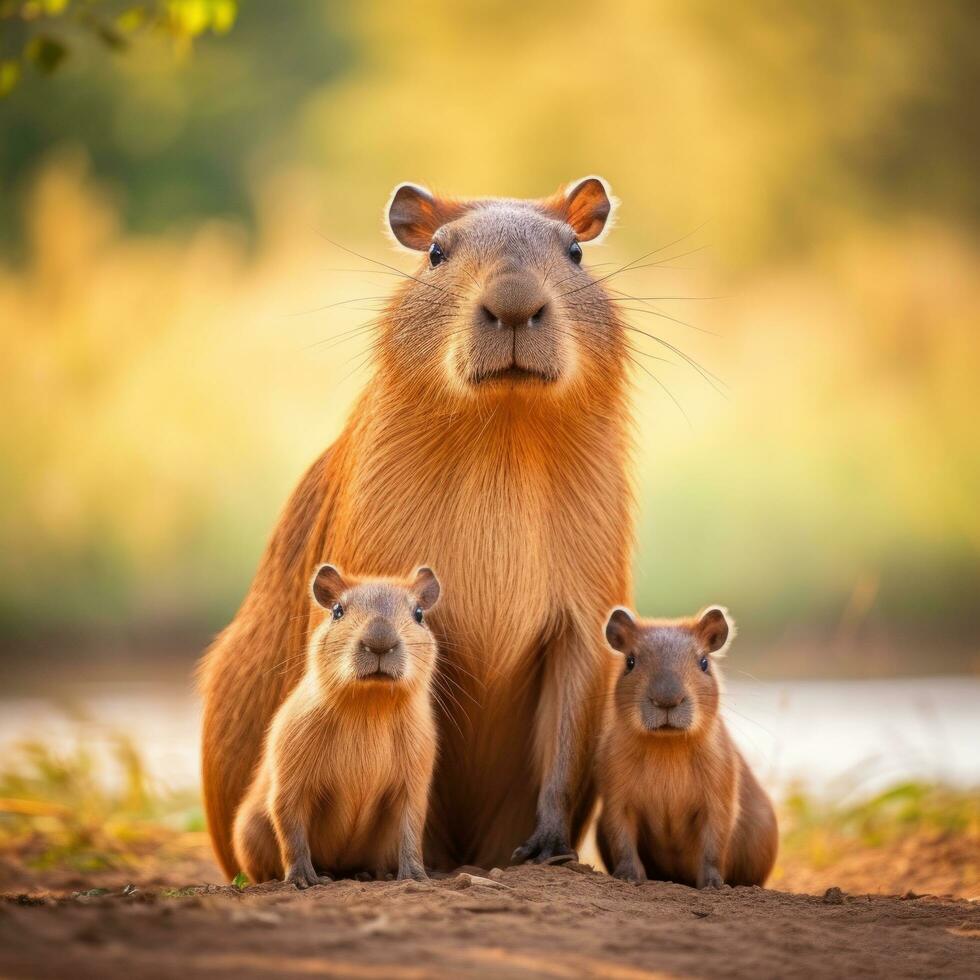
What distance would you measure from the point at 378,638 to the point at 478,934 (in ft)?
3.87

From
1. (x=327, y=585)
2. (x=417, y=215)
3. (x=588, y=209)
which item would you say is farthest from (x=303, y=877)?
(x=588, y=209)

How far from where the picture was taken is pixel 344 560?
5125mm

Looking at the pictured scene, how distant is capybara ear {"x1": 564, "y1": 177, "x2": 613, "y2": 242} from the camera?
5414 mm

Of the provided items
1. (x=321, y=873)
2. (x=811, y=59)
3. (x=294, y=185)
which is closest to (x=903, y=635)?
(x=811, y=59)

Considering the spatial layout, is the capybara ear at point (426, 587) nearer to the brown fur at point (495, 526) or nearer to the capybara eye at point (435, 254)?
the brown fur at point (495, 526)

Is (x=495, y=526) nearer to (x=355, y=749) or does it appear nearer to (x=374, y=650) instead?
(x=374, y=650)

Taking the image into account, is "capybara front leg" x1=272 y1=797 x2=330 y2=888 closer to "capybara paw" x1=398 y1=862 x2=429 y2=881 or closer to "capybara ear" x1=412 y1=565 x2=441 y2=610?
"capybara paw" x1=398 y1=862 x2=429 y2=881

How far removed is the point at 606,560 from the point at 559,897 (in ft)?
4.91

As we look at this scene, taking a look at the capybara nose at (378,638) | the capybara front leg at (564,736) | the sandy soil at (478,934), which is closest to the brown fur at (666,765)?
the capybara front leg at (564,736)

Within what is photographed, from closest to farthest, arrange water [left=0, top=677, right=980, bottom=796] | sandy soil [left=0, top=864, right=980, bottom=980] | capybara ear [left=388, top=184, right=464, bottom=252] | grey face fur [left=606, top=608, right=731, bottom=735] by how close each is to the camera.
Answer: sandy soil [left=0, top=864, right=980, bottom=980] → grey face fur [left=606, top=608, right=731, bottom=735] → capybara ear [left=388, top=184, right=464, bottom=252] → water [left=0, top=677, right=980, bottom=796]

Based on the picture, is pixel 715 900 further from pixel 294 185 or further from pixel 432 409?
pixel 294 185

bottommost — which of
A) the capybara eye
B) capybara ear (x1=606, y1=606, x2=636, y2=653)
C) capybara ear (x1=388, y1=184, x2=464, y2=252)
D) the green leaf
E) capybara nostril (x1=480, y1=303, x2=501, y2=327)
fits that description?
capybara ear (x1=606, y1=606, x2=636, y2=653)

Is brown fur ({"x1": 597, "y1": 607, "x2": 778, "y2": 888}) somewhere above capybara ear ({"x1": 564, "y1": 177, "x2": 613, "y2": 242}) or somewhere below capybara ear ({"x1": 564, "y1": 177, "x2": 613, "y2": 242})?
below

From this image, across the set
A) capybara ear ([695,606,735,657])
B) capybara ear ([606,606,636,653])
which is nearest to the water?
capybara ear ([695,606,735,657])
